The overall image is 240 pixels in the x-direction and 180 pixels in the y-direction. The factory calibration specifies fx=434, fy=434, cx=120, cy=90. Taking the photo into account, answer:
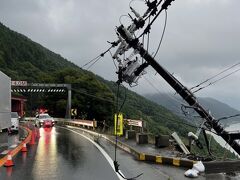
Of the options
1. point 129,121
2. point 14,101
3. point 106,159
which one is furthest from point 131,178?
point 14,101

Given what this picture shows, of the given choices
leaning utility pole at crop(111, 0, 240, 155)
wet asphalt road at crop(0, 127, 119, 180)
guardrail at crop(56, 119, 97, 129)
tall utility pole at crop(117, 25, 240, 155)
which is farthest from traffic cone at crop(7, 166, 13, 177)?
guardrail at crop(56, 119, 97, 129)

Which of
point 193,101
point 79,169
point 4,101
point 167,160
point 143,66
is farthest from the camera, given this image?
point 193,101

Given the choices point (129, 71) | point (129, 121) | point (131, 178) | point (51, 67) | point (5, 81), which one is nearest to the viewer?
point (131, 178)

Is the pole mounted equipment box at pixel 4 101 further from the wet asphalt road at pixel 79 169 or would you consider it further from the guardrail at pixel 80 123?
the guardrail at pixel 80 123

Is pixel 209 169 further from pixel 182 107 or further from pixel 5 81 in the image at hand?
pixel 5 81

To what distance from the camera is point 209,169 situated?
1240 centimetres

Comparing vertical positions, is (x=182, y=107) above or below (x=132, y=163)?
above

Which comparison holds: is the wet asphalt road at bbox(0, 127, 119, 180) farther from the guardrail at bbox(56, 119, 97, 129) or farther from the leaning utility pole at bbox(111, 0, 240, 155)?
the guardrail at bbox(56, 119, 97, 129)

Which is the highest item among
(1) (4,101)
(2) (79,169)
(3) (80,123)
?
(1) (4,101)

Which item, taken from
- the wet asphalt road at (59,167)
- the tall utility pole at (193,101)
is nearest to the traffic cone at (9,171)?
the wet asphalt road at (59,167)

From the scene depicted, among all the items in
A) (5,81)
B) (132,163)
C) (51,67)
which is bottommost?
(132,163)

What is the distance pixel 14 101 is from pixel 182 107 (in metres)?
51.1

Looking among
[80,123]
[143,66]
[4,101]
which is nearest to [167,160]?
[143,66]

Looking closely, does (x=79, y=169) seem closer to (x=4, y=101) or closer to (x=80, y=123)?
(x=4, y=101)
